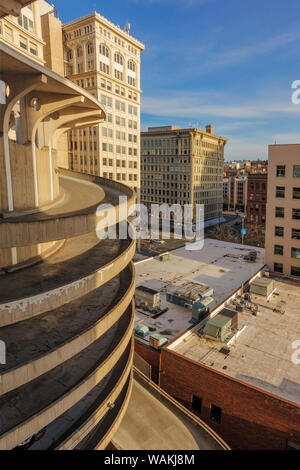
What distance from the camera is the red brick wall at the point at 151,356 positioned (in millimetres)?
25547

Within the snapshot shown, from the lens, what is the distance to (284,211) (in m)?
43.4

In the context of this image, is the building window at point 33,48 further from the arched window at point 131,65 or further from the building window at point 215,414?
the building window at point 215,414

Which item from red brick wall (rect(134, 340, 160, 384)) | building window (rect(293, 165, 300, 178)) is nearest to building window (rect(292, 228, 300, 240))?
building window (rect(293, 165, 300, 178))

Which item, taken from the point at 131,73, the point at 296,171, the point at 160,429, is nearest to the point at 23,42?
the point at 131,73

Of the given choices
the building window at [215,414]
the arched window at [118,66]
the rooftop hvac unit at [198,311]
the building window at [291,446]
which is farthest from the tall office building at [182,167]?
the building window at [291,446]

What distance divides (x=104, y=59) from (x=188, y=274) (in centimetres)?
3804

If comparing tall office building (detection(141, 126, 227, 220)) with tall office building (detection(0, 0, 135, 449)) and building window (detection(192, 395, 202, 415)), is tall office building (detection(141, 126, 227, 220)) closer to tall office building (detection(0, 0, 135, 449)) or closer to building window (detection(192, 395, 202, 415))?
building window (detection(192, 395, 202, 415))

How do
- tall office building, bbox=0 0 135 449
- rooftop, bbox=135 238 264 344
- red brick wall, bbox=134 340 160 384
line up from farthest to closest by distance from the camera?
rooftop, bbox=135 238 264 344
red brick wall, bbox=134 340 160 384
tall office building, bbox=0 0 135 449

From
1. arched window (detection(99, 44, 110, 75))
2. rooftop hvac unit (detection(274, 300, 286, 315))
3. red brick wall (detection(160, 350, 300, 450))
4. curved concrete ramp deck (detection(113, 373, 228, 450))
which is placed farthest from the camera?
arched window (detection(99, 44, 110, 75))

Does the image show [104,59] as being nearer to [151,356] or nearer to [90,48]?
[90,48]

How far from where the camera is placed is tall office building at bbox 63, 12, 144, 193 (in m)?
50.1

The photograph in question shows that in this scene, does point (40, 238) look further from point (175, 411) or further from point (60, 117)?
point (175, 411)

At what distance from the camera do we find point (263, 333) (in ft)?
90.0

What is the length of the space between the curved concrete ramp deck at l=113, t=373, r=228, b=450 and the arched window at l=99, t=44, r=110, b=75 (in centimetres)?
4942
